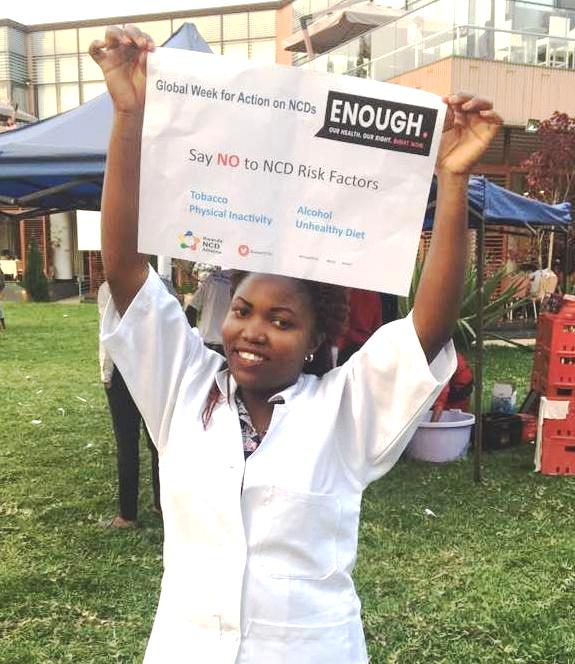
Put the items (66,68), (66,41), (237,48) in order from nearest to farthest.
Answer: (237,48)
(66,41)
(66,68)

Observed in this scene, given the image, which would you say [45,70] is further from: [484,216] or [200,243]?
[200,243]

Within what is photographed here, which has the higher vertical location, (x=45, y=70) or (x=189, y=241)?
(x=45, y=70)

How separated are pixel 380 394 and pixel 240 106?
63 centimetres

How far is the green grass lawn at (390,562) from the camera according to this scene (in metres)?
3.07

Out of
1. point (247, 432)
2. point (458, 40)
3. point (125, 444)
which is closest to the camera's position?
point (247, 432)

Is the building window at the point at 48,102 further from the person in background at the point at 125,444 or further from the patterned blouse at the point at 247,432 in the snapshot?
the patterned blouse at the point at 247,432

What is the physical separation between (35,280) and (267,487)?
19.5 meters

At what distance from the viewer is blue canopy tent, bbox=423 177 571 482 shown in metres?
5.13

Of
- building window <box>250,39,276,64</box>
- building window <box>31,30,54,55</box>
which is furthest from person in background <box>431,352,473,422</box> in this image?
building window <box>31,30,54,55</box>

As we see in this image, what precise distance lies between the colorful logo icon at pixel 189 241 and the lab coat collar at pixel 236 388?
0.27 m

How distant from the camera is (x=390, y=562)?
12.4ft

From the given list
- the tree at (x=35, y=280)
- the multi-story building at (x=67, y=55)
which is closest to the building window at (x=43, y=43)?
the multi-story building at (x=67, y=55)

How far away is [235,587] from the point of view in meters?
1.28

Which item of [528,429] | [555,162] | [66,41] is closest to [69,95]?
[66,41]
